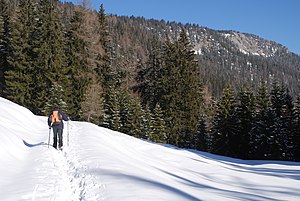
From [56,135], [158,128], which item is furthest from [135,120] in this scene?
[56,135]

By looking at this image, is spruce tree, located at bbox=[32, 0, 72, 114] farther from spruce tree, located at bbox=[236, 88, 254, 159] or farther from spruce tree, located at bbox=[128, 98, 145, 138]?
spruce tree, located at bbox=[236, 88, 254, 159]

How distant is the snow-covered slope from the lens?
8.27m

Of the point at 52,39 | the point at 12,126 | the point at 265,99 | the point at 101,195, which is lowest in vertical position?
the point at 101,195

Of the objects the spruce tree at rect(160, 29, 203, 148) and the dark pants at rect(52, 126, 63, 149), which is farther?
the spruce tree at rect(160, 29, 203, 148)

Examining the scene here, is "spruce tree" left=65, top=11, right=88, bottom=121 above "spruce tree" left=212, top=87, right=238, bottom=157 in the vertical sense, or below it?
above

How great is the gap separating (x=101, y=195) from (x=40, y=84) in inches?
1277

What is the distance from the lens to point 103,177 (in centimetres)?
968

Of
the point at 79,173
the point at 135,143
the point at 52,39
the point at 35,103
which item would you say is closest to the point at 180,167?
the point at 135,143

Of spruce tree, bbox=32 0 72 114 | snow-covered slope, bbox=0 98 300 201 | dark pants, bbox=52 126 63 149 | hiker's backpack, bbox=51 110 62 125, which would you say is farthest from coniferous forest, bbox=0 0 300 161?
dark pants, bbox=52 126 63 149

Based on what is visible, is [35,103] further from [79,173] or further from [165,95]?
[79,173]

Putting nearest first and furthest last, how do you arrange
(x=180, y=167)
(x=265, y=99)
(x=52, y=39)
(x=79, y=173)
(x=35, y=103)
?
(x=79, y=173) → (x=180, y=167) → (x=35, y=103) → (x=52, y=39) → (x=265, y=99)

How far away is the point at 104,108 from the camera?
41.3m

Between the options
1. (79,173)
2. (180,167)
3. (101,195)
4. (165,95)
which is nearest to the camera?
(101,195)

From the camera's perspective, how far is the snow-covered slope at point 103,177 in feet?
27.1
